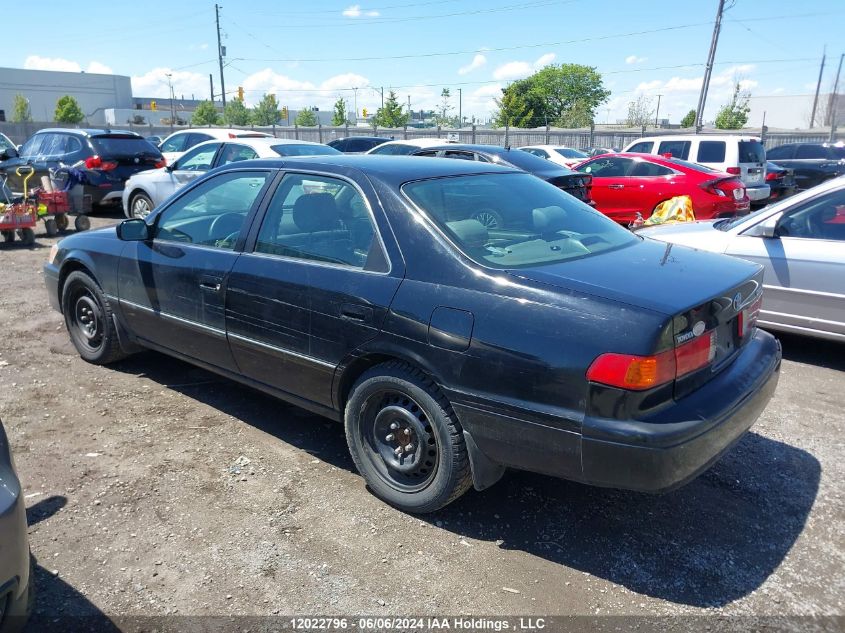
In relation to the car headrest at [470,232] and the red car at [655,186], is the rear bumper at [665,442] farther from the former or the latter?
the red car at [655,186]

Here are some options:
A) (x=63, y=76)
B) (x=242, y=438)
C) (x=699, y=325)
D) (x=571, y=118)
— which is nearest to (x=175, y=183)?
(x=242, y=438)

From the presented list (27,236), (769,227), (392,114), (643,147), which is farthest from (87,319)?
(392,114)

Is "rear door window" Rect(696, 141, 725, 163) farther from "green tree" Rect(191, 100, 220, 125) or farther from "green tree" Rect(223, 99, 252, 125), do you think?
"green tree" Rect(223, 99, 252, 125)

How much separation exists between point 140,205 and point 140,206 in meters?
0.02

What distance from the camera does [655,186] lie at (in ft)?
38.0

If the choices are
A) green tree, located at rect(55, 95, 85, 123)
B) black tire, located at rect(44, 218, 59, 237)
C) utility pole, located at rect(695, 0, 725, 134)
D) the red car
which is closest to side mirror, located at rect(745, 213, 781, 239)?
the red car

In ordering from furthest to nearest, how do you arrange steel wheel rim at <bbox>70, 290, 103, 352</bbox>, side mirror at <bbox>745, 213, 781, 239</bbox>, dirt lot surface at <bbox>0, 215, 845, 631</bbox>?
side mirror at <bbox>745, 213, 781, 239</bbox>, steel wheel rim at <bbox>70, 290, 103, 352</bbox>, dirt lot surface at <bbox>0, 215, 845, 631</bbox>

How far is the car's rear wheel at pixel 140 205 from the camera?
1106 centimetres

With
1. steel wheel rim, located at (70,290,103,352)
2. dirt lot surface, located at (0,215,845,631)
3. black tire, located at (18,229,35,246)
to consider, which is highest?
steel wheel rim, located at (70,290,103,352)

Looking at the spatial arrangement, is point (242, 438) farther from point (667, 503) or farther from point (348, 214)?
point (667, 503)

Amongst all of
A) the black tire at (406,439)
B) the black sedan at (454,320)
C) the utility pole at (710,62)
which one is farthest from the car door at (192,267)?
the utility pole at (710,62)

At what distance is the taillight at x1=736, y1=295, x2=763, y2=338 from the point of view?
3.21 metres

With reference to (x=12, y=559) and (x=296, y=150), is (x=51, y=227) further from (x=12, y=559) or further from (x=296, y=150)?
(x=12, y=559)

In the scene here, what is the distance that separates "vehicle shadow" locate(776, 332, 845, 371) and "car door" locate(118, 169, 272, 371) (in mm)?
4596
